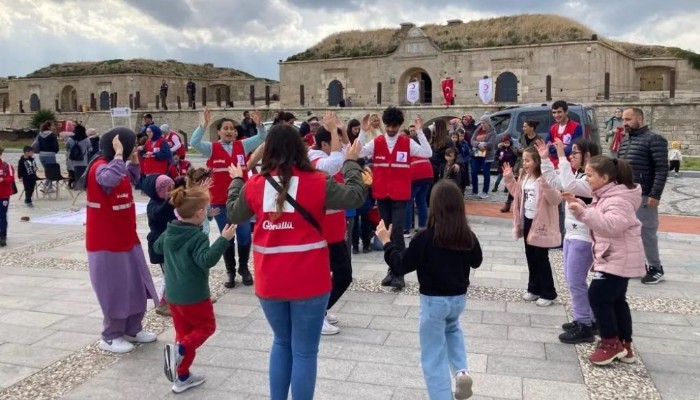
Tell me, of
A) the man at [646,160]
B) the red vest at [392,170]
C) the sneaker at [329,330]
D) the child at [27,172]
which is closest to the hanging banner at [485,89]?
the child at [27,172]

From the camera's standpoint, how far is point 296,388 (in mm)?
3311

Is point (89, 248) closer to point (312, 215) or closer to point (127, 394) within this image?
point (127, 394)

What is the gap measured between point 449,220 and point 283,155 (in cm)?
103

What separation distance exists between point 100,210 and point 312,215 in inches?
94.0

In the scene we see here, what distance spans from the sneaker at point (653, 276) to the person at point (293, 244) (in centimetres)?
479

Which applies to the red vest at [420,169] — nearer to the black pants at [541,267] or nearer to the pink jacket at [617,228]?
the black pants at [541,267]

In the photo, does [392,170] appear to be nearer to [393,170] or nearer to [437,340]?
[393,170]

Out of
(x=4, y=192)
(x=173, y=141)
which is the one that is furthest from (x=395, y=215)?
(x=173, y=141)

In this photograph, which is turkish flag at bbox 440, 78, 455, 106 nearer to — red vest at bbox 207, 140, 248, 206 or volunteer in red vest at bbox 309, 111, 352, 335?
red vest at bbox 207, 140, 248, 206

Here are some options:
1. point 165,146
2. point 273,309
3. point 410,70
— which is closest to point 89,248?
point 273,309

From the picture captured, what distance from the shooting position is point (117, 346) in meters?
4.85

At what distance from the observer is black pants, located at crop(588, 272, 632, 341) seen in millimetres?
4324

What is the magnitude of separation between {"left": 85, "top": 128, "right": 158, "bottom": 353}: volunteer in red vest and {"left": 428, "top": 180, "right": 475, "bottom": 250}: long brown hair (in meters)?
2.61

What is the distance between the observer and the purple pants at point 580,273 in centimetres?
491
